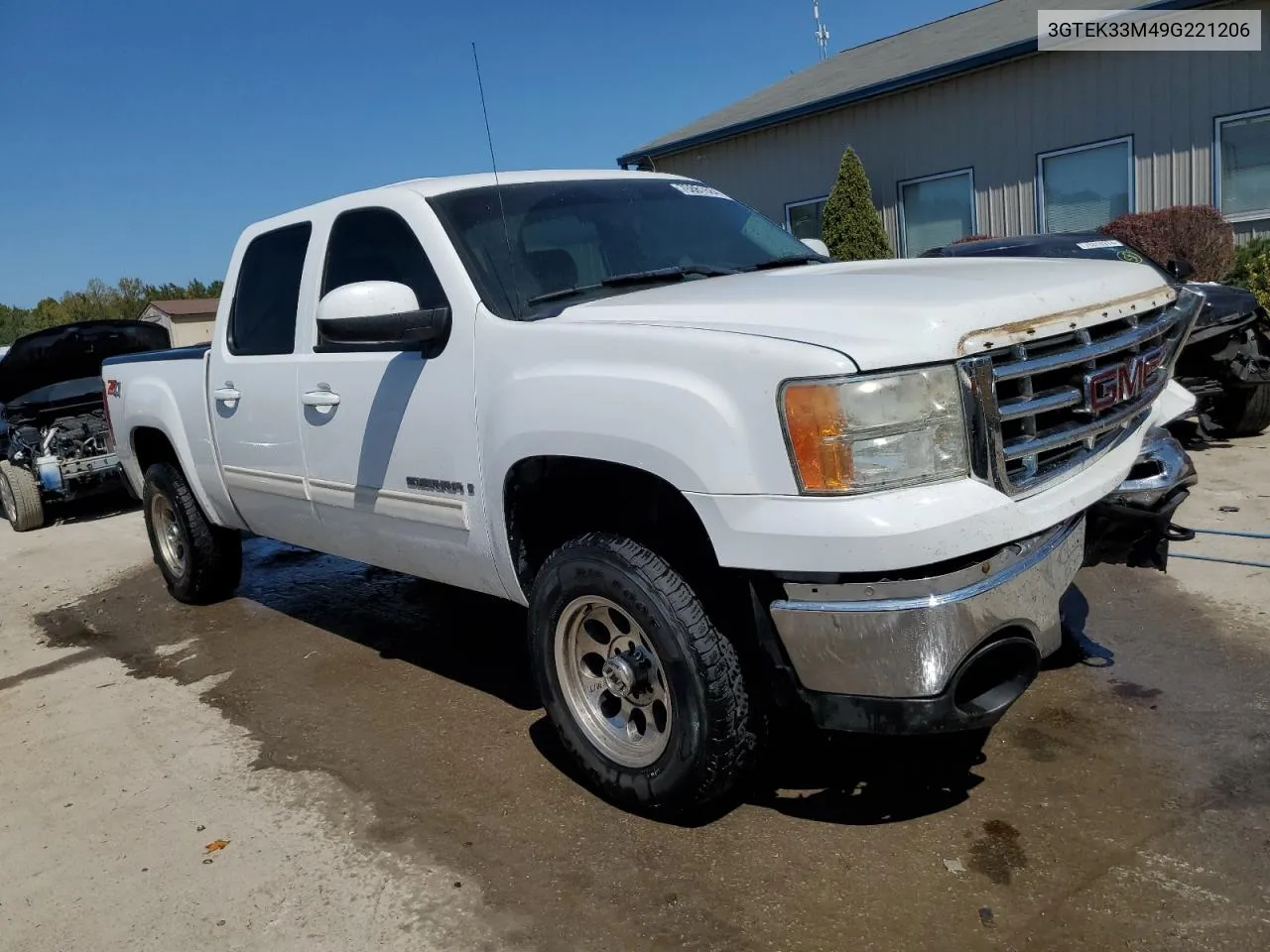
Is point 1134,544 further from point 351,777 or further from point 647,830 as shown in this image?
point 351,777

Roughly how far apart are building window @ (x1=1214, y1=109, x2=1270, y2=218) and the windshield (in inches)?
395

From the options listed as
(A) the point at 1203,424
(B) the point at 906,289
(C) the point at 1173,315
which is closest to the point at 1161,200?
(A) the point at 1203,424

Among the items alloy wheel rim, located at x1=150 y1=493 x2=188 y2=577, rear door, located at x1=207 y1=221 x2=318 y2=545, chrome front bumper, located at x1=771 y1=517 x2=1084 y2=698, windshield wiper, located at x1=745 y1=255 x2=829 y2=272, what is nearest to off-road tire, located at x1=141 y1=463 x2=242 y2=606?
alloy wheel rim, located at x1=150 y1=493 x2=188 y2=577

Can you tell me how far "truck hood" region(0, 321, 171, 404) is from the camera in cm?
999

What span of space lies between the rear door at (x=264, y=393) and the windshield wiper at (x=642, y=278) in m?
1.46

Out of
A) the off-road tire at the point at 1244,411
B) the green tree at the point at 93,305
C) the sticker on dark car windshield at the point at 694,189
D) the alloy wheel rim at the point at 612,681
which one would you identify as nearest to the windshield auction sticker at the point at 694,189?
the sticker on dark car windshield at the point at 694,189

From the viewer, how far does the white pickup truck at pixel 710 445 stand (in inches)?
104

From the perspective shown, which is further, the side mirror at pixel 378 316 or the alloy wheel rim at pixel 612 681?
the side mirror at pixel 378 316

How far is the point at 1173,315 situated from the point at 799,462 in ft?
5.56

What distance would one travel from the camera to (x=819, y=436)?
262cm

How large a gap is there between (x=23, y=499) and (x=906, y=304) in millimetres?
9550

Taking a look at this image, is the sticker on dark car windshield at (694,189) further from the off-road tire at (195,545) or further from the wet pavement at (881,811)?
the off-road tire at (195,545)

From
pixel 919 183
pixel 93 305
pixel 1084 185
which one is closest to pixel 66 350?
pixel 919 183

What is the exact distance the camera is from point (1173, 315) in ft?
11.6
